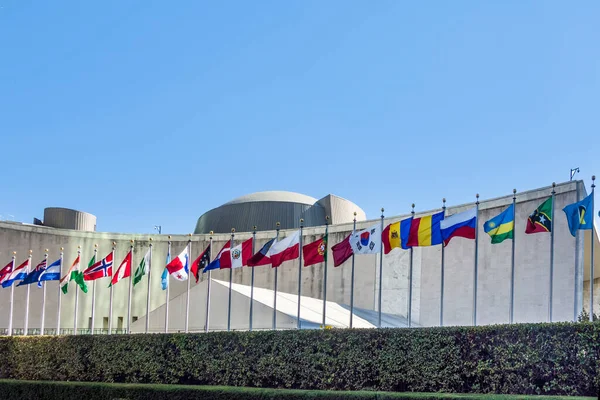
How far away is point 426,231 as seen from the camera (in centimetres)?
2314

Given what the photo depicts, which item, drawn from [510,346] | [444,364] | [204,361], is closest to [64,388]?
[204,361]

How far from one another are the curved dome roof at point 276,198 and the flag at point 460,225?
81.9ft

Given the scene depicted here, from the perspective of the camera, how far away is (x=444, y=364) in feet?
65.9

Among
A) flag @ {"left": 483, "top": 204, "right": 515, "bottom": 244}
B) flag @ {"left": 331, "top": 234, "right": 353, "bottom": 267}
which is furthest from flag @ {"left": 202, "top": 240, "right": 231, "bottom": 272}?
flag @ {"left": 483, "top": 204, "right": 515, "bottom": 244}

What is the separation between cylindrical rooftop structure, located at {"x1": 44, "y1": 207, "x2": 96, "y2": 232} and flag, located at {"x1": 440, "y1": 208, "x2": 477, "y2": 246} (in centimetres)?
2989

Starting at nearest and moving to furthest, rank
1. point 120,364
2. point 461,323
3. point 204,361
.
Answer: point 204,361 → point 120,364 → point 461,323

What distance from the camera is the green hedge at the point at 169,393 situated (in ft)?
62.4

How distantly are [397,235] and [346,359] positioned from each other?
449 cm

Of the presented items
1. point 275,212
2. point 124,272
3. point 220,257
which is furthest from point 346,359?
point 275,212

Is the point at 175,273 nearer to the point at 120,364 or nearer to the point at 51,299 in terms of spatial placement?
the point at 120,364

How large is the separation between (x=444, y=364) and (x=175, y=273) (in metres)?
11.8

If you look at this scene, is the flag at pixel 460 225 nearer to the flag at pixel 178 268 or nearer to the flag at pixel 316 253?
the flag at pixel 316 253

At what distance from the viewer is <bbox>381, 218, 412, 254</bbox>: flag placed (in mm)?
23609

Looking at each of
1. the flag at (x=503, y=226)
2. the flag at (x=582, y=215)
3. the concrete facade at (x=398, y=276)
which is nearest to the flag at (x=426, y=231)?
the flag at (x=503, y=226)
